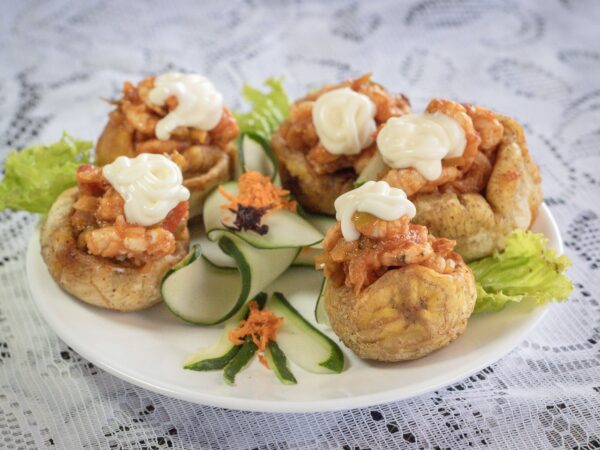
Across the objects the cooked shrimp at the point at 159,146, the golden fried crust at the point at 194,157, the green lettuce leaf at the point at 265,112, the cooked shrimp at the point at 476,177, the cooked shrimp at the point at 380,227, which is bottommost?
the green lettuce leaf at the point at 265,112

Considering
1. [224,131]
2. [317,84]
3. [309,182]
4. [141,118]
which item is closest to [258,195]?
[309,182]

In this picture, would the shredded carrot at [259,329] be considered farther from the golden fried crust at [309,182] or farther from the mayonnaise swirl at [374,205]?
the golden fried crust at [309,182]

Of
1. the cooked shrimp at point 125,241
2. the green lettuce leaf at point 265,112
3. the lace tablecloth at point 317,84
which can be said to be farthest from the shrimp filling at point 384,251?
the green lettuce leaf at point 265,112

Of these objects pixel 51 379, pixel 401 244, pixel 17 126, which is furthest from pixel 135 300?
pixel 17 126

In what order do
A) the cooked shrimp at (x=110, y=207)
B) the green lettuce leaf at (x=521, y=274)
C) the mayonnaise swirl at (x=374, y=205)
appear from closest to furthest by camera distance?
the mayonnaise swirl at (x=374, y=205)
the green lettuce leaf at (x=521, y=274)
the cooked shrimp at (x=110, y=207)

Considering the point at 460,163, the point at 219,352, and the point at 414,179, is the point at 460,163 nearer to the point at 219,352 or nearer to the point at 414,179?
the point at 414,179
